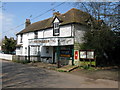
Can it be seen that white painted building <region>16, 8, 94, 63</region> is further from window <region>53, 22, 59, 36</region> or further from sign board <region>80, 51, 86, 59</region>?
sign board <region>80, 51, 86, 59</region>

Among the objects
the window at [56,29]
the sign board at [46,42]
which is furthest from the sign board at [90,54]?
the window at [56,29]


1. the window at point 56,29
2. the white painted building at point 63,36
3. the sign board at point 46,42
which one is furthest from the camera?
the window at point 56,29

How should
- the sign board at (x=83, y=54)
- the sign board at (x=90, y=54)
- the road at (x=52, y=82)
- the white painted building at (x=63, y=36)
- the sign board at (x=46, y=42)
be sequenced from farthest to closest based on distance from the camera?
1. the sign board at (x=46, y=42)
2. the white painted building at (x=63, y=36)
3. the sign board at (x=83, y=54)
4. the sign board at (x=90, y=54)
5. the road at (x=52, y=82)

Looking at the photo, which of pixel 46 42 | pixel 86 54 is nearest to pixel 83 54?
pixel 86 54

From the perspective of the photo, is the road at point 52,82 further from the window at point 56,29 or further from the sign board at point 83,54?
the window at point 56,29

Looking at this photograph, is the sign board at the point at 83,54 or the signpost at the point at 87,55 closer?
the signpost at the point at 87,55

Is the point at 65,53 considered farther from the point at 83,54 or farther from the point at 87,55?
the point at 87,55

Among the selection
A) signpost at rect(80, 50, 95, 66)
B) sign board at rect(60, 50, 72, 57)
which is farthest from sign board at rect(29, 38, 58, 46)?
signpost at rect(80, 50, 95, 66)

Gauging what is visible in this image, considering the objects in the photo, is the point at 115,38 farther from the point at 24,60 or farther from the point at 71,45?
the point at 24,60

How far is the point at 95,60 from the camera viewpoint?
15047mm

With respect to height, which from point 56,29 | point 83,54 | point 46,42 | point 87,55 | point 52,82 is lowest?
point 52,82

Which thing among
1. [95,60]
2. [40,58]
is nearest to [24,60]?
[40,58]

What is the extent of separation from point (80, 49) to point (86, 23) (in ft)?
13.5

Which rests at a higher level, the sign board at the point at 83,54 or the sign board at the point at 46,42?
the sign board at the point at 46,42
